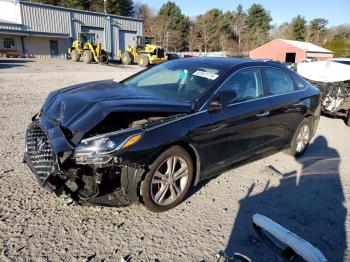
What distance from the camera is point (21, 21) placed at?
34438 millimetres

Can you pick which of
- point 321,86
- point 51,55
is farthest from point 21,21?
point 321,86

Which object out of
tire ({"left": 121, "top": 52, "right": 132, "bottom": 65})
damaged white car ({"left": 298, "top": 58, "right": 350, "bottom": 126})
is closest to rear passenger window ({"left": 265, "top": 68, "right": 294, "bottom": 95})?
damaged white car ({"left": 298, "top": 58, "right": 350, "bottom": 126})

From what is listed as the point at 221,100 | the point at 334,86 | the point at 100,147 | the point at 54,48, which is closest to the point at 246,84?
the point at 221,100

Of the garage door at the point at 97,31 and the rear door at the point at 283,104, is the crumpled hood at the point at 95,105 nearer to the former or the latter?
the rear door at the point at 283,104

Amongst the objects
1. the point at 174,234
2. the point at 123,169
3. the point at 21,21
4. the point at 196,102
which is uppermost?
the point at 21,21

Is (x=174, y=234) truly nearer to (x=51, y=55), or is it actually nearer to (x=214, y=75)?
(x=214, y=75)

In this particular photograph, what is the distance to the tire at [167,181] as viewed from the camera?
3111mm

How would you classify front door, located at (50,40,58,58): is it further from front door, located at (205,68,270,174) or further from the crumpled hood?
front door, located at (205,68,270,174)

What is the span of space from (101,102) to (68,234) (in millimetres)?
1368

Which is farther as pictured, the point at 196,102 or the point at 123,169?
the point at 196,102

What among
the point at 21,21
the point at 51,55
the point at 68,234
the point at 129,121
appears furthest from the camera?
the point at 51,55

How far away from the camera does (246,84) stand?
13.5 ft

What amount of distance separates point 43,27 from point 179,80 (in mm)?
37380

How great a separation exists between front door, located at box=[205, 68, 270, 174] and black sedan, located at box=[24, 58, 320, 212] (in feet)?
0.04
